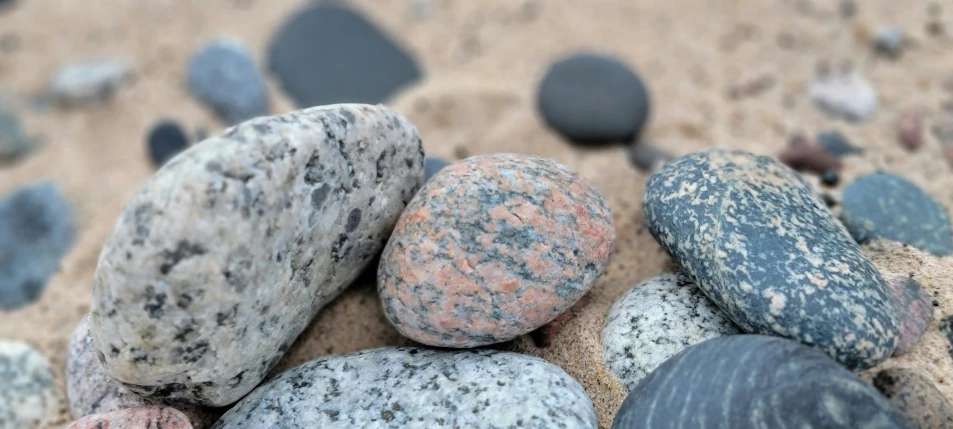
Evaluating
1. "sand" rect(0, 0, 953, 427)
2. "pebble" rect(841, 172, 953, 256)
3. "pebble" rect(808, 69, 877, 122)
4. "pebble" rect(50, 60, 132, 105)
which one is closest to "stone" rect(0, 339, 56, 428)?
"sand" rect(0, 0, 953, 427)

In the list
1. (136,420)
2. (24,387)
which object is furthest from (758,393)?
(24,387)

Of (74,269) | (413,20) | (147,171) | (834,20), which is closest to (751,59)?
(834,20)

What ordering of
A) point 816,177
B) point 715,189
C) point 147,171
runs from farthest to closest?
point 147,171, point 816,177, point 715,189

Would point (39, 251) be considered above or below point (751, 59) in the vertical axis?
below

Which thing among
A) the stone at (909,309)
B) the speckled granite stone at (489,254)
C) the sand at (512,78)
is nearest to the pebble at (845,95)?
the sand at (512,78)

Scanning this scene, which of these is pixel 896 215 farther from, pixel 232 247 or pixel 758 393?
pixel 232 247

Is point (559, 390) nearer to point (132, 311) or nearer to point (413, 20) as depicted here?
point (132, 311)

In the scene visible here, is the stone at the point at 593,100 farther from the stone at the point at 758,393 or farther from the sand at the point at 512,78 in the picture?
the stone at the point at 758,393

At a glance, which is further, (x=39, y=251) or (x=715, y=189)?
(x=39, y=251)
